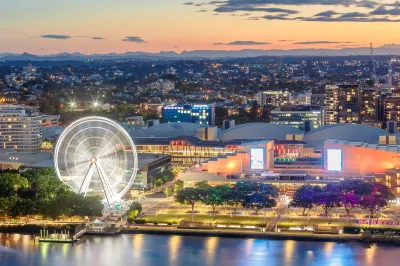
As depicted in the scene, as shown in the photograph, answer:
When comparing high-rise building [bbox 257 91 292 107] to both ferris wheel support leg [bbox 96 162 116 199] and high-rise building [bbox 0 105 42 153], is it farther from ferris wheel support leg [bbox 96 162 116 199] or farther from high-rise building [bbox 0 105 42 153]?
ferris wheel support leg [bbox 96 162 116 199]

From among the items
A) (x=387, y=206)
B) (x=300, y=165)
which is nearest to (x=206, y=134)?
(x=300, y=165)

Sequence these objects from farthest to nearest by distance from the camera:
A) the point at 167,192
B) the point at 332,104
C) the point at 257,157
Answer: the point at 332,104, the point at 257,157, the point at 167,192

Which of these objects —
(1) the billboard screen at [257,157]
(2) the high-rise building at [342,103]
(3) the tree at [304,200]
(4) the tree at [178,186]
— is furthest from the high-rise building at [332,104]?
(3) the tree at [304,200]

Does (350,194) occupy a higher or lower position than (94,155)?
lower

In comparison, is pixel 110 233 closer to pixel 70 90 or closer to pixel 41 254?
pixel 41 254

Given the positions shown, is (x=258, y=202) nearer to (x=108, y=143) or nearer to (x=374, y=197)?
(x=374, y=197)

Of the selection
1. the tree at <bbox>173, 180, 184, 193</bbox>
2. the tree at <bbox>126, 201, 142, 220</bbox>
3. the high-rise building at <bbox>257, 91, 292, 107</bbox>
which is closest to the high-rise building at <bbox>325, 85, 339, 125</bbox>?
the high-rise building at <bbox>257, 91, 292, 107</bbox>

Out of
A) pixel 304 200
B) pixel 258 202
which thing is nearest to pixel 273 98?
pixel 258 202
